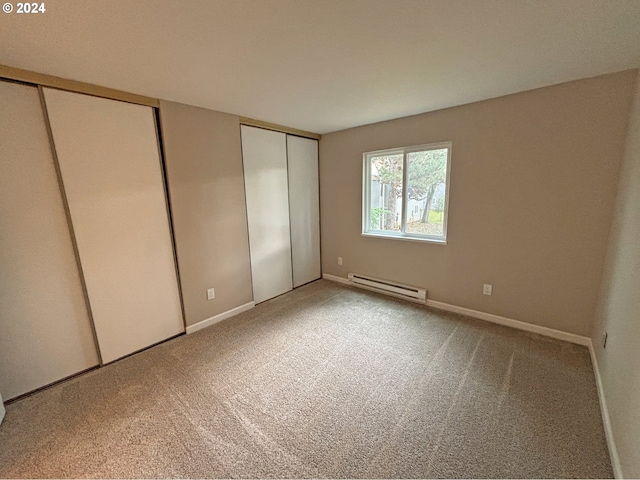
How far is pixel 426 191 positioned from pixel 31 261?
368 cm

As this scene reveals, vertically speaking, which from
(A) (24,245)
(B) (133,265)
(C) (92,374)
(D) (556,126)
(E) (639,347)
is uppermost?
(D) (556,126)

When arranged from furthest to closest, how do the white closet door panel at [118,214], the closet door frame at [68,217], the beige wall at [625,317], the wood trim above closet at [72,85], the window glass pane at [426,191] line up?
the window glass pane at [426,191] < the white closet door panel at [118,214] < the closet door frame at [68,217] < the wood trim above closet at [72,85] < the beige wall at [625,317]

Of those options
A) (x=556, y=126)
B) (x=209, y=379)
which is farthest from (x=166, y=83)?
(x=556, y=126)

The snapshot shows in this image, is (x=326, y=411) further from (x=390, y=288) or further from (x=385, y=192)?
(x=385, y=192)

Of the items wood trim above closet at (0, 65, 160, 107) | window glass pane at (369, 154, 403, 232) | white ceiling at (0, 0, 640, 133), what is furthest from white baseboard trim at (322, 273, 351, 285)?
wood trim above closet at (0, 65, 160, 107)

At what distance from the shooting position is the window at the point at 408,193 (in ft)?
9.41

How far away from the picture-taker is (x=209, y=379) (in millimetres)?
1926

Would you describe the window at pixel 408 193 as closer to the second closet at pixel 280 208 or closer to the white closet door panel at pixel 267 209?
the second closet at pixel 280 208

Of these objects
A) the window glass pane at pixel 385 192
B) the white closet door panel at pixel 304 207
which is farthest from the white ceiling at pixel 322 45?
the white closet door panel at pixel 304 207

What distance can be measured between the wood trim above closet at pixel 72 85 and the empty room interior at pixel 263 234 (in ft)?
0.04

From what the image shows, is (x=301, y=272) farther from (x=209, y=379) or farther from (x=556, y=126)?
(x=556, y=126)

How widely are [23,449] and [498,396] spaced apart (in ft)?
9.68

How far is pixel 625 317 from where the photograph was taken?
1433 mm

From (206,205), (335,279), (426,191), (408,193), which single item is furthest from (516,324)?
(206,205)
